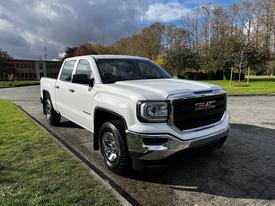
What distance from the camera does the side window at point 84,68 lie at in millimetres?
5238

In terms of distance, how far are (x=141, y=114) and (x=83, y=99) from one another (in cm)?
195

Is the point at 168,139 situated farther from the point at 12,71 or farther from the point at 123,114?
the point at 12,71

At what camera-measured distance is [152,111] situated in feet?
11.9

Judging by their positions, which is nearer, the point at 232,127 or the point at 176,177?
the point at 176,177

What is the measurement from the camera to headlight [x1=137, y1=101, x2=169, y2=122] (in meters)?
3.62

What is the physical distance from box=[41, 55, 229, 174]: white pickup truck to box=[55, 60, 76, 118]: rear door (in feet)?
2.12

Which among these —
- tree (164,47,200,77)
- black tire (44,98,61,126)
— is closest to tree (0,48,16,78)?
tree (164,47,200,77)

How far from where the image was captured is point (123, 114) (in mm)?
3857

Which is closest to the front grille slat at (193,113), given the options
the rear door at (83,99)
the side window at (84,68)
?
the rear door at (83,99)

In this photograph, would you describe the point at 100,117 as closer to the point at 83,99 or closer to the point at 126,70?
the point at 83,99

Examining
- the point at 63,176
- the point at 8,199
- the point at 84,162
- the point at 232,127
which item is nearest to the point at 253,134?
the point at 232,127

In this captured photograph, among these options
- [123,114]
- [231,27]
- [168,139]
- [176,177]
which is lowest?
[176,177]

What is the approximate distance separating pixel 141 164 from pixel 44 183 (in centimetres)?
144

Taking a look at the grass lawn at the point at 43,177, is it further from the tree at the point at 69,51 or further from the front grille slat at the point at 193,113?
the tree at the point at 69,51
